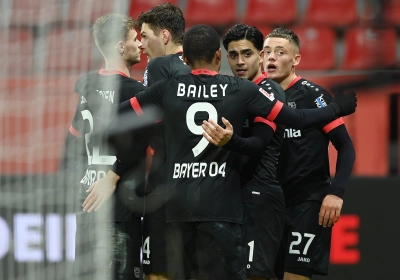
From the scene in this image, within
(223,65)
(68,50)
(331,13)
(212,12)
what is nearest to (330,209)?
(68,50)

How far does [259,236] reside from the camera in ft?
12.9

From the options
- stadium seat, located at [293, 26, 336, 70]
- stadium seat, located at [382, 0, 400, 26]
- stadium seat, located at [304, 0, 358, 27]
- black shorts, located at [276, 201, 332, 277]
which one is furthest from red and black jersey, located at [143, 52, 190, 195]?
stadium seat, located at [304, 0, 358, 27]

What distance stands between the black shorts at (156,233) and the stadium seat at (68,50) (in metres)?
0.82

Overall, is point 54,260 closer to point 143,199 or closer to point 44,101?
point 143,199

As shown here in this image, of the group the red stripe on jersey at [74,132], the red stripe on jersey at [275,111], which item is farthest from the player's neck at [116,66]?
the red stripe on jersey at [275,111]

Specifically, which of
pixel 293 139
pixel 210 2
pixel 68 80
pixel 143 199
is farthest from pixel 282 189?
pixel 210 2

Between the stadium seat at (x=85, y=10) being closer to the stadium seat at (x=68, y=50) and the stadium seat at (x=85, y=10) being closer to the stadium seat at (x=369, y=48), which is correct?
the stadium seat at (x=68, y=50)

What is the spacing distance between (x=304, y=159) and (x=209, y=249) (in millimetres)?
1078

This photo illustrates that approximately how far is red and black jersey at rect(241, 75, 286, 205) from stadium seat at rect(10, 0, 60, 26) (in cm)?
112

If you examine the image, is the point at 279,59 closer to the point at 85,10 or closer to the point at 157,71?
the point at 157,71

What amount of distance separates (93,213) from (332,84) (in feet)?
9.27

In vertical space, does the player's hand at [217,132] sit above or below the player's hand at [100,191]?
above

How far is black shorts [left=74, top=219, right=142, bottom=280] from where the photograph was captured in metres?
4.10

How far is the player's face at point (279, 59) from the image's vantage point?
14.8 feet
